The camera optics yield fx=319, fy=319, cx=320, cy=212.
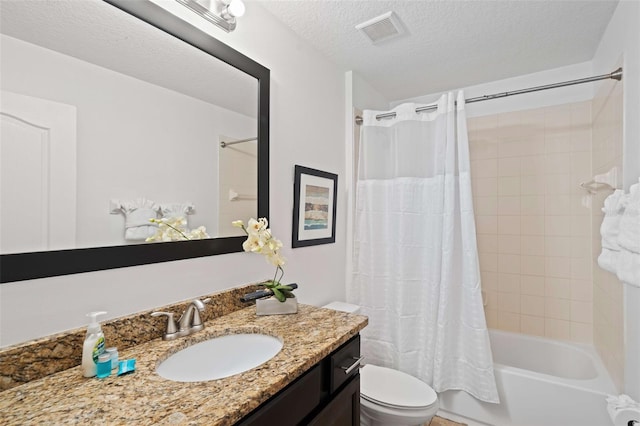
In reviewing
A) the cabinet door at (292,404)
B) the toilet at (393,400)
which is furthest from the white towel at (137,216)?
the toilet at (393,400)

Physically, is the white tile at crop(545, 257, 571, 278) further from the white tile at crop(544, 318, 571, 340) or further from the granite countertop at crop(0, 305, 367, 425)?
the granite countertop at crop(0, 305, 367, 425)

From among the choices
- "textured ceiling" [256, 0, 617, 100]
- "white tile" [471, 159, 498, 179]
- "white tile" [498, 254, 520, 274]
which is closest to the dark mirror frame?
"textured ceiling" [256, 0, 617, 100]

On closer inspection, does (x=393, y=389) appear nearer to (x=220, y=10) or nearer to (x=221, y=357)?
(x=221, y=357)

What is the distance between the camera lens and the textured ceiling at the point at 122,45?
895 millimetres

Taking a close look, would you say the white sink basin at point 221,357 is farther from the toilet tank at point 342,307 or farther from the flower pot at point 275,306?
the toilet tank at point 342,307

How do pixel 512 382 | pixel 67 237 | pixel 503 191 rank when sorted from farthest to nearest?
pixel 503 191, pixel 512 382, pixel 67 237

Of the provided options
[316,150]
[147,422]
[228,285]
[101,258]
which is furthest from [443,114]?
[147,422]

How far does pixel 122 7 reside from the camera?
1.07m

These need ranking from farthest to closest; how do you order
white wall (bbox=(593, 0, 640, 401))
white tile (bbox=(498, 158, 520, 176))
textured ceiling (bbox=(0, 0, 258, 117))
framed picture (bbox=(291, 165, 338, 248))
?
white tile (bbox=(498, 158, 520, 176)) < framed picture (bbox=(291, 165, 338, 248)) < white wall (bbox=(593, 0, 640, 401)) < textured ceiling (bbox=(0, 0, 258, 117))

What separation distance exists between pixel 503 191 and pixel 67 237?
2881 mm

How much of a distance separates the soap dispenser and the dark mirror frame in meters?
0.18

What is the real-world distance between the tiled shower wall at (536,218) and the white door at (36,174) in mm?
2813

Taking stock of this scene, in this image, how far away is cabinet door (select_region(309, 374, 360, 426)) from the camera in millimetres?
1028

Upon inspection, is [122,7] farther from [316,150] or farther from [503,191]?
[503,191]
